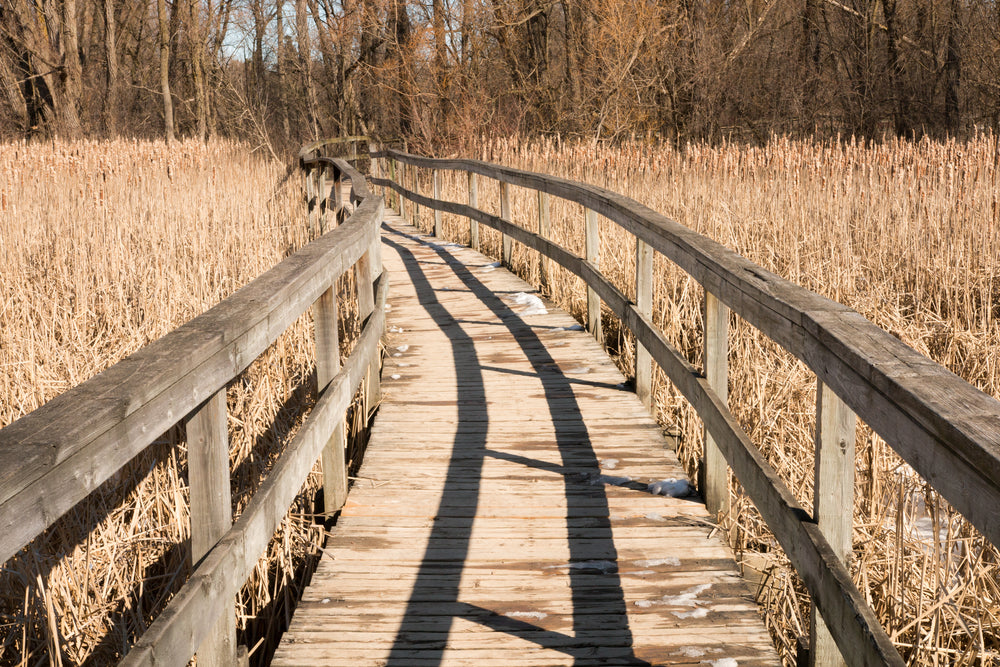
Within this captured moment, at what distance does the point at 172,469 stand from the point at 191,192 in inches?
330

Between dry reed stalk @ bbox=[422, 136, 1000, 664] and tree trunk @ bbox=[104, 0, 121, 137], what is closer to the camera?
dry reed stalk @ bbox=[422, 136, 1000, 664]

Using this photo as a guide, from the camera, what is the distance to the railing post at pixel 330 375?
11.9 feet

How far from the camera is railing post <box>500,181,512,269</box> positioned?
8805 mm

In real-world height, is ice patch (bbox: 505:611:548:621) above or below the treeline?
below

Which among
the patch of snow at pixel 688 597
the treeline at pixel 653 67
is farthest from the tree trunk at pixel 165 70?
the patch of snow at pixel 688 597

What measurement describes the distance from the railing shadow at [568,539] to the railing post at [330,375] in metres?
0.43

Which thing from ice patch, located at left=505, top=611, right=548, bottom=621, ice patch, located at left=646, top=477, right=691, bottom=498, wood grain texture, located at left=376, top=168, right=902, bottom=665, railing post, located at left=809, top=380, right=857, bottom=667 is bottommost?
ice patch, located at left=505, top=611, right=548, bottom=621

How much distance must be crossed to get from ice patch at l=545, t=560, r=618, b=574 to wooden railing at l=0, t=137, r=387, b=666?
37.1 inches

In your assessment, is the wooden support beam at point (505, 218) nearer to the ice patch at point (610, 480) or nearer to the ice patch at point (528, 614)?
the ice patch at point (610, 480)

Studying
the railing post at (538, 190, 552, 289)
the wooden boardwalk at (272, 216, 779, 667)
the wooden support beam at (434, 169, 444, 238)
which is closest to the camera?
the wooden boardwalk at (272, 216, 779, 667)

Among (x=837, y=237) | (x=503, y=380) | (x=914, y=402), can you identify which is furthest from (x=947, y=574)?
(x=837, y=237)

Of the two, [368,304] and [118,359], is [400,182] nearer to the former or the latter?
[118,359]

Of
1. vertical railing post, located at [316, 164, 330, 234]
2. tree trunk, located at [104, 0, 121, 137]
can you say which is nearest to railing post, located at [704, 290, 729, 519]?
vertical railing post, located at [316, 164, 330, 234]

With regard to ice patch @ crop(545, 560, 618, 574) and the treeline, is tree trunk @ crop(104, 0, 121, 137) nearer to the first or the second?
the treeline
